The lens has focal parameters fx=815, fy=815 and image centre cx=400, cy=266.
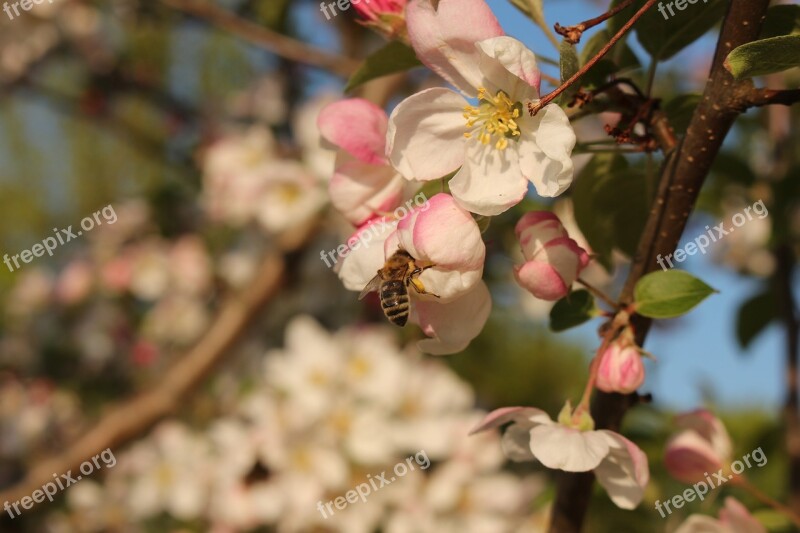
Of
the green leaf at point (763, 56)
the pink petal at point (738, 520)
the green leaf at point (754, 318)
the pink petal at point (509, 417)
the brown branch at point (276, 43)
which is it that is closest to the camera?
the green leaf at point (763, 56)

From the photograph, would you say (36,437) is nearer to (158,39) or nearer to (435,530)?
(435,530)

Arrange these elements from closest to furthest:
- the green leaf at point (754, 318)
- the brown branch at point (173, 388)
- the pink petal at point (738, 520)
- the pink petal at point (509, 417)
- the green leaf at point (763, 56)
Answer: the green leaf at point (763, 56)
the pink petal at point (509, 417)
the pink petal at point (738, 520)
the green leaf at point (754, 318)
the brown branch at point (173, 388)

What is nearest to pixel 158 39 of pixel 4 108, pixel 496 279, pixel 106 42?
pixel 106 42

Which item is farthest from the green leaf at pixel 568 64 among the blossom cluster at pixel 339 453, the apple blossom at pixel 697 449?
the blossom cluster at pixel 339 453

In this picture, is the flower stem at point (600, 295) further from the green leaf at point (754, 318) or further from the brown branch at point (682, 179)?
the green leaf at point (754, 318)

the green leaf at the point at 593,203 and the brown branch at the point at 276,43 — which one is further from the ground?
the brown branch at the point at 276,43

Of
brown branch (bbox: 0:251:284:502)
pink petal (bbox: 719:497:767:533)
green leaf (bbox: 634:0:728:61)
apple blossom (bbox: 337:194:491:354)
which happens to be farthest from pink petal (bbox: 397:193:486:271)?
brown branch (bbox: 0:251:284:502)

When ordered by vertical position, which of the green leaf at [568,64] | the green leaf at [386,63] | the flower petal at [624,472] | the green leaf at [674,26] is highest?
the green leaf at [386,63]

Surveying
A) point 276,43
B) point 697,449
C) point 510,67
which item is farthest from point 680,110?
point 276,43
